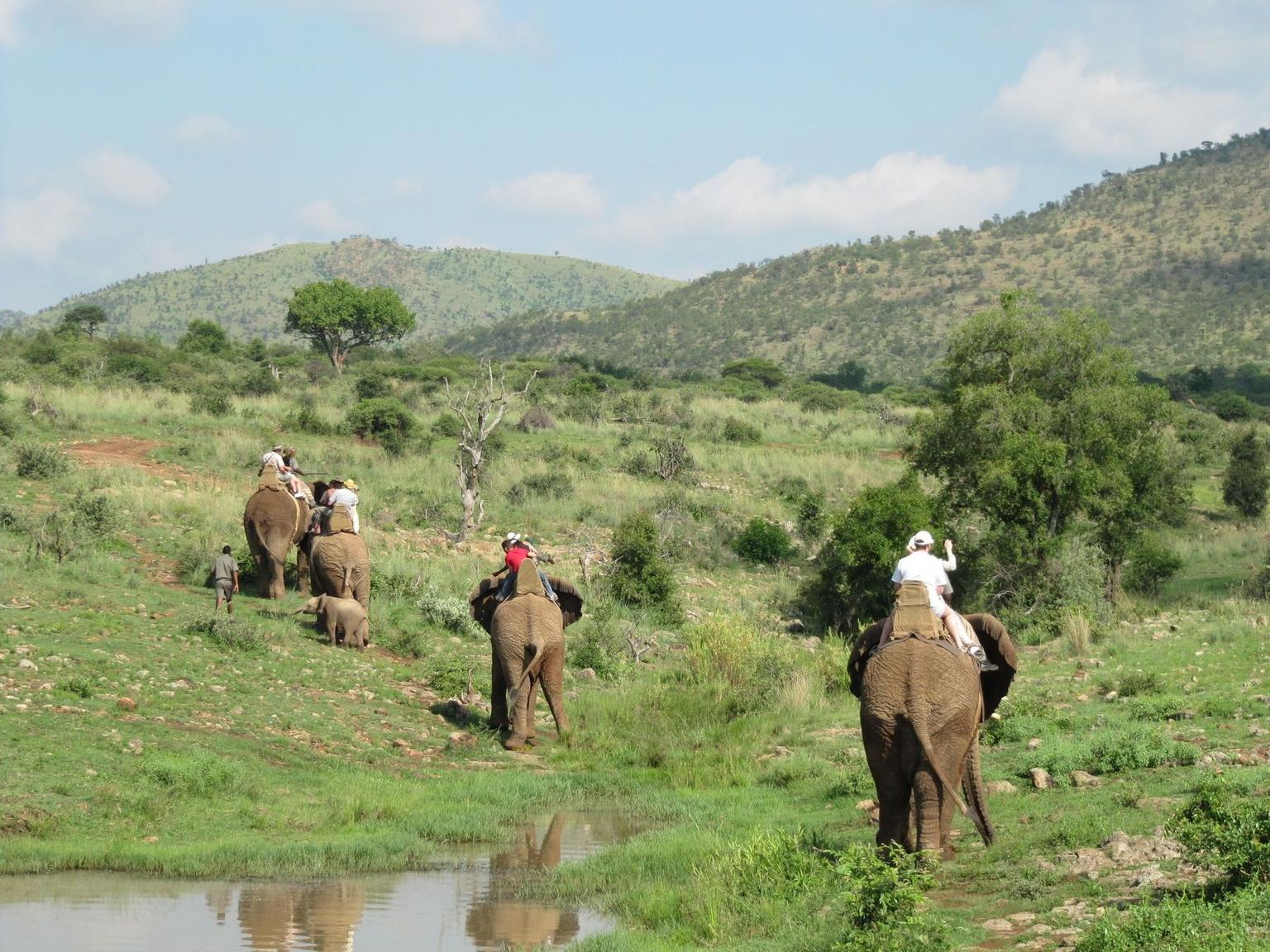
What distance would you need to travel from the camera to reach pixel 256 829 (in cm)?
1352

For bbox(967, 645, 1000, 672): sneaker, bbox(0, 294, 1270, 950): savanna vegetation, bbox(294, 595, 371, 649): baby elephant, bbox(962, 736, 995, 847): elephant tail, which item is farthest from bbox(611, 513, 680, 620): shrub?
bbox(962, 736, 995, 847): elephant tail

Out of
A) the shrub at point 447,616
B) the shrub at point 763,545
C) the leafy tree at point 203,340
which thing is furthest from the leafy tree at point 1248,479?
the leafy tree at point 203,340

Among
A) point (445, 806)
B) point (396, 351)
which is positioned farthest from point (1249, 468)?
point (396, 351)

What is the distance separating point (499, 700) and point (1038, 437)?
14.3 m

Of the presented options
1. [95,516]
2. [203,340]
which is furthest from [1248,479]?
[203,340]

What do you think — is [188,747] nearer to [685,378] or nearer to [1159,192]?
[685,378]

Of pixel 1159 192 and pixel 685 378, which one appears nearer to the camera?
pixel 685 378

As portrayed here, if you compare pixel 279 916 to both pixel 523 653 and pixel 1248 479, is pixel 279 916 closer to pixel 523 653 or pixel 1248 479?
pixel 523 653

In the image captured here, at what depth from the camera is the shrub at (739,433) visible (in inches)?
1980

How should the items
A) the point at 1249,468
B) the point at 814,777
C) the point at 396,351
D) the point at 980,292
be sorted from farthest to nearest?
the point at 980,292
the point at 396,351
the point at 1249,468
the point at 814,777

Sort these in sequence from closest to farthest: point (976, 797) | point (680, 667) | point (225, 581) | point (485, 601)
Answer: point (976, 797), point (485, 601), point (225, 581), point (680, 667)

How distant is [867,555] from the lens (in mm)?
28609

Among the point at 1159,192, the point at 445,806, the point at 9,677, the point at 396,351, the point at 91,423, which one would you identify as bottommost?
the point at 445,806

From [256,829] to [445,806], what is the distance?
2.12 m
